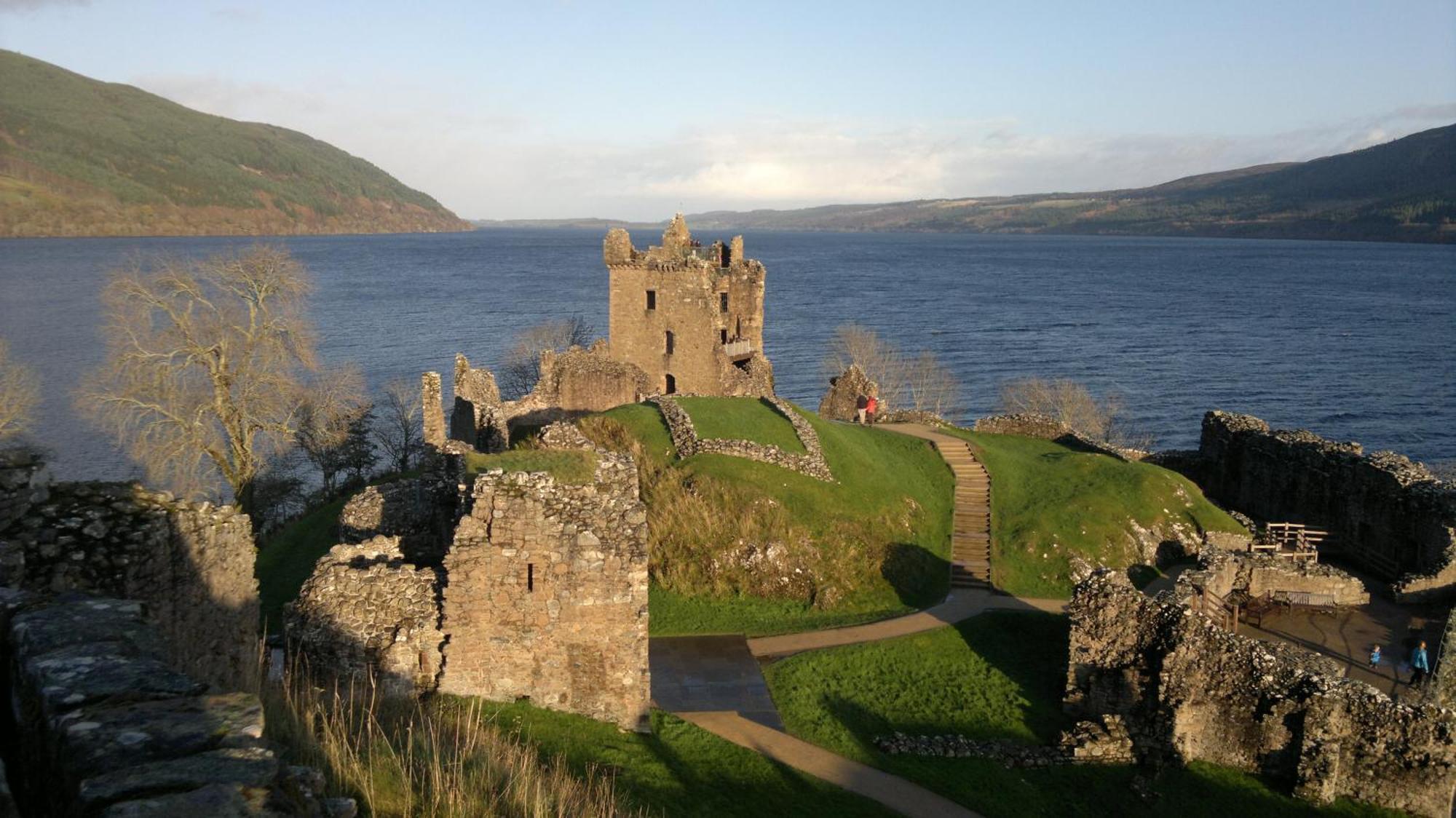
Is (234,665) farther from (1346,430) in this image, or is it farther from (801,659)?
(1346,430)

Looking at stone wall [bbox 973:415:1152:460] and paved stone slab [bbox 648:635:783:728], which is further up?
stone wall [bbox 973:415:1152:460]

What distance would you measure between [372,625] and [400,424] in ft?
147

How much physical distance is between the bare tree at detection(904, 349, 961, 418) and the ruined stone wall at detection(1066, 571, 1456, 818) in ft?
157

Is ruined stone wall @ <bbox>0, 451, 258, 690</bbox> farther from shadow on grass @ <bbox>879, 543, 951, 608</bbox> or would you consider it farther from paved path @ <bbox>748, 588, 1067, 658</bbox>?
shadow on grass @ <bbox>879, 543, 951, 608</bbox>

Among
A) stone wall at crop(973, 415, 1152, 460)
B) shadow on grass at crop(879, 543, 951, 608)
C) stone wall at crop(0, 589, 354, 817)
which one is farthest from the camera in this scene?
stone wall at crop(973, 415, 1152, 460)

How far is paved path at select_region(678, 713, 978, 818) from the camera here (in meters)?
16.2

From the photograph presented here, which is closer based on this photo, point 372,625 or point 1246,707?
point 372,625

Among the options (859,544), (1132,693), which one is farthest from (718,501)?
(1132,693)

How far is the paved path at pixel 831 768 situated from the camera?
53.3 ft

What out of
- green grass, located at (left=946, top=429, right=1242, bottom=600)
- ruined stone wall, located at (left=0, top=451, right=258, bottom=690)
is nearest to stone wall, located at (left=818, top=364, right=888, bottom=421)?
green grass, located at (left=946, top=429, right=1242, bottom=600)

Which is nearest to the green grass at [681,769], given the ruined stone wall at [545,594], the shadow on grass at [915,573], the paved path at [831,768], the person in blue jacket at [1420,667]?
the paved path at [831,768]

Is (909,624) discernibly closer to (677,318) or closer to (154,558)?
(154,558)

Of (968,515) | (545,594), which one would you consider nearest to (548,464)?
(545,594)

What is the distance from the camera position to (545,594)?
46.8ft
